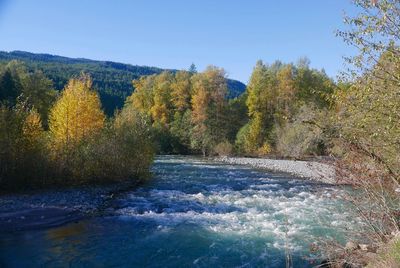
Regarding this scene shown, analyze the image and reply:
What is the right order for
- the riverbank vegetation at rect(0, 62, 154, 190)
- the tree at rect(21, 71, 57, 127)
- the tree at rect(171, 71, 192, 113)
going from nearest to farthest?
1. the riverbank vegetation at rect(0, 62, 154, 190)
2. the tree at rect(21, 71, 57, 127)
3. the tree at rect(171, 71, 192, 113)

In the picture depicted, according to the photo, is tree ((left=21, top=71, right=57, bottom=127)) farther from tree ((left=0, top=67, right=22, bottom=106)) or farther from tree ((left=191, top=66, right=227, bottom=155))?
tree ((left=191, top=66, right=227, bottom=155))

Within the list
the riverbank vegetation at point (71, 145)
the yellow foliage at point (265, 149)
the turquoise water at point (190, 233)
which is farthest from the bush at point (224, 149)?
the turquoise water at point (190, 233)

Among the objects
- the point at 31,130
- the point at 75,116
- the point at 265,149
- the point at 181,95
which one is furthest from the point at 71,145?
the point at 181,95

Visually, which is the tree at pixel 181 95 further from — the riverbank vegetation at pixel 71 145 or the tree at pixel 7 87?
the riverbank vegetation at pixel 71 145

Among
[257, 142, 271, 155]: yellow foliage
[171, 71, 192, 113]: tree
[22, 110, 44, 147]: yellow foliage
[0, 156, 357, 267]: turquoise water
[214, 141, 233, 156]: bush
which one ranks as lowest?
[214, 141, 233, 156]: bush

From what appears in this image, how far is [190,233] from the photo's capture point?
13.7 meters

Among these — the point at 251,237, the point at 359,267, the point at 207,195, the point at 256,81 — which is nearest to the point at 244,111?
the point at 256,81

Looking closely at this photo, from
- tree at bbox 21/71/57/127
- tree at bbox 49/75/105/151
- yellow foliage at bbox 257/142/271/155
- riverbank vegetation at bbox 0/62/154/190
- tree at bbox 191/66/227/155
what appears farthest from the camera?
tree at bbox 191/66/227/155

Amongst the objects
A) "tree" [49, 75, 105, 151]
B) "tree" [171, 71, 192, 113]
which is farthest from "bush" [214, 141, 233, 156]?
"tree" [49, 75, 105, 151]

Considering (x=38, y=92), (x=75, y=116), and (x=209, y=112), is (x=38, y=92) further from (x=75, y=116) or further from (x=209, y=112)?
(x=75, y=116)

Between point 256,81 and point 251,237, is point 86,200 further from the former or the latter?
point 256,81

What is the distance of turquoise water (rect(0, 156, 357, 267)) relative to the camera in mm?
10977

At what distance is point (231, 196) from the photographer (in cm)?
2080

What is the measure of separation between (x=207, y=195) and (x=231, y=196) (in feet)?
4.54
